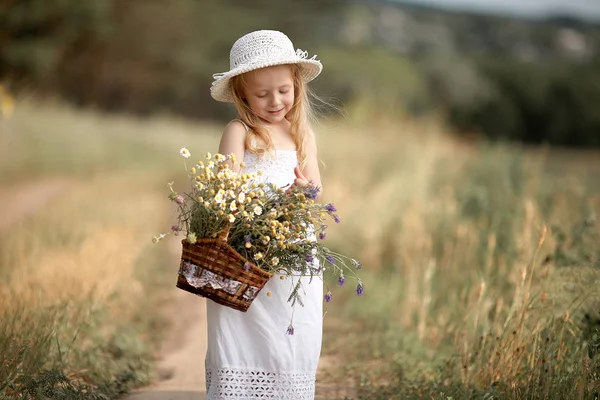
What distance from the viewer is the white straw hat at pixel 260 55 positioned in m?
3.89

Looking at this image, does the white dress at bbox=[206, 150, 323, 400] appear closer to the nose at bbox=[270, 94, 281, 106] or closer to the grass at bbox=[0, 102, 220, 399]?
the nose at bbox=[270, 94, 281, 106]

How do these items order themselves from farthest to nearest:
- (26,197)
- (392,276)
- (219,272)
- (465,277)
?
(26,197)
(392,276)
(465,277)
(219,272)

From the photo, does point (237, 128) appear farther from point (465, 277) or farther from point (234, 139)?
point (465, 277)

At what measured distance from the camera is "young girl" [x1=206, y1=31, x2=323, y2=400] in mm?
3939

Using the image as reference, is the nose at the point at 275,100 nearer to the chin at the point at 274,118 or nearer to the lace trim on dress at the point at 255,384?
the chin at the point at 274,118

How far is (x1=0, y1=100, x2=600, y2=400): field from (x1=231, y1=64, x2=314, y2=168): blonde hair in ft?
0.91

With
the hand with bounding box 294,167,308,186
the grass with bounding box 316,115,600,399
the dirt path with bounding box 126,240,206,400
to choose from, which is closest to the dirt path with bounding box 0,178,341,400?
the dirt path with bounding box 126,240,206,400

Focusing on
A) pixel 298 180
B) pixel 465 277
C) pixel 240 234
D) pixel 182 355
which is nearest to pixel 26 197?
pixel 182 355

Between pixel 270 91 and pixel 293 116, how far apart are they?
23 centimetres

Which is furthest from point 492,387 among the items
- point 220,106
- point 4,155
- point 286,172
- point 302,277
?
point 220,106

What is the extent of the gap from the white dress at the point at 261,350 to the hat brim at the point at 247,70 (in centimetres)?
57

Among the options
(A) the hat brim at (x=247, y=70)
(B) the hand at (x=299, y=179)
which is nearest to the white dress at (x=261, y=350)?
(B) the hand at (x=299, y=179)

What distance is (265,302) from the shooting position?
156 inches

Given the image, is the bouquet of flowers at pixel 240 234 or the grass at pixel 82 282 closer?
the bouquet of flowers at pixel 240 234
